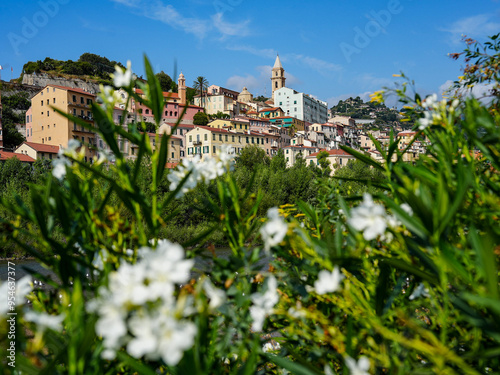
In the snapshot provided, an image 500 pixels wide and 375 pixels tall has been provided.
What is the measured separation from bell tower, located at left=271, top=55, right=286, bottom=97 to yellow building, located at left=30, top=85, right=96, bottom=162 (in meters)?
77.1

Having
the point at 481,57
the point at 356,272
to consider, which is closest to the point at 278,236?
the point at 356,272

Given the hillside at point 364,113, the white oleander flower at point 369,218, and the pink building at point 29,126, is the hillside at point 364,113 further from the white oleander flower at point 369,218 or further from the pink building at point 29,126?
the white oleander flower at point 369,218

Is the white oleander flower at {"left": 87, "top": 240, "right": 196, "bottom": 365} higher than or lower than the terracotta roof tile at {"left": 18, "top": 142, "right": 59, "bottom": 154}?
lower

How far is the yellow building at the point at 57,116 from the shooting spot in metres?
47.0

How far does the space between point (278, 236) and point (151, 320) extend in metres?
0.47

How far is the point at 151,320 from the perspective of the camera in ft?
2.35

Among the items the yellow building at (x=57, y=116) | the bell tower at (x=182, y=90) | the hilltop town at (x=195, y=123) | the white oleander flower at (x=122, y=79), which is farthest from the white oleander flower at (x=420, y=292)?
the bell tower at (x=182, y=90)

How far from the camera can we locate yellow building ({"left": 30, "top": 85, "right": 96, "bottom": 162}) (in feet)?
154

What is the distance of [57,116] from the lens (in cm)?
4847

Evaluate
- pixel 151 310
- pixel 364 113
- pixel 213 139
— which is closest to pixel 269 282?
pixel 151 310

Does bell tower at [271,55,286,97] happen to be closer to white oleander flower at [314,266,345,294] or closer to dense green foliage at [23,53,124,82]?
dense green foliage at [23,53,124,82]

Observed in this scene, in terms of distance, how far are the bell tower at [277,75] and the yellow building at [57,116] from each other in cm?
7714

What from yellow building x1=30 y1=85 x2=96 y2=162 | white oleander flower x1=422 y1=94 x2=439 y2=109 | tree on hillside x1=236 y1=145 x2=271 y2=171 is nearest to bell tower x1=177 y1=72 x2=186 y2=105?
yellow building x1=30 y1=85 x2=96 y2=162

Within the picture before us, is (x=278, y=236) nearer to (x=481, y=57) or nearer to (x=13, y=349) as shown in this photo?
(x=13, y=349)
